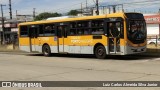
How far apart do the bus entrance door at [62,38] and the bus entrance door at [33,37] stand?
10.6ft

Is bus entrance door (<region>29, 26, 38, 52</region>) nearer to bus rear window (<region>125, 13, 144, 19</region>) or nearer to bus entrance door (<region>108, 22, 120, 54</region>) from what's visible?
bus entrance door (<region>108, 22, 120, 54</region>)

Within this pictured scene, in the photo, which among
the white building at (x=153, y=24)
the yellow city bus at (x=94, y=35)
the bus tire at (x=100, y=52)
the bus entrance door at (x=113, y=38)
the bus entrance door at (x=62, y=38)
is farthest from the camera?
the white building at (x=153, y=24)

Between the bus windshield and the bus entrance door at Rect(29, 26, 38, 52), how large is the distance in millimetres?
9781

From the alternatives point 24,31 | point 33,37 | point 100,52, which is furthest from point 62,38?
point 24,31

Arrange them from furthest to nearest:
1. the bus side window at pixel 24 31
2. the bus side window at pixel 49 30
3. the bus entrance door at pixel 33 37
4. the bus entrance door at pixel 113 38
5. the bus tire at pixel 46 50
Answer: the bus side window at pixel 24 31
the bus entrance door at pixel 33 37
the bus tire at pixel 46 50
the bus side window at pixel 49 30
the bus entrance door at pixel 113 38

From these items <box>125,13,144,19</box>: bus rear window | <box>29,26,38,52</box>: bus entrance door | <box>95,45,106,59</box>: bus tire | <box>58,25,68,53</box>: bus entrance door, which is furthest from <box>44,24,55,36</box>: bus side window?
<box>125,13,144,19</box>: bus rear window

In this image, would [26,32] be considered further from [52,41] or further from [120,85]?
[120,85]

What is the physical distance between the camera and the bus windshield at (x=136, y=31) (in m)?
22.5

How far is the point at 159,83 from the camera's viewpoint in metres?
12.2

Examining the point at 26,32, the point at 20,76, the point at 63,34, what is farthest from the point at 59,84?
the point at 26,32

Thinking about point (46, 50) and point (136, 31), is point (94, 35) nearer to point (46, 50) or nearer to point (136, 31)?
A: point (136, 31)

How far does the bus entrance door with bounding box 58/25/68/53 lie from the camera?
26922 mm

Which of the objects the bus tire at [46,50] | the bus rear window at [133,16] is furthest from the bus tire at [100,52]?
the bus tire at [46,50]

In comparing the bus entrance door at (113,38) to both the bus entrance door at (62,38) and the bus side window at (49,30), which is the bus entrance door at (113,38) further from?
the bus side window at (49,30)
